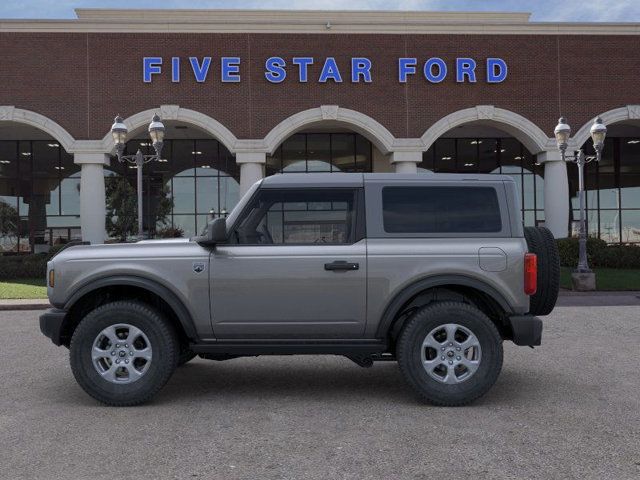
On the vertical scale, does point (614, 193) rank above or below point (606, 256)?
above

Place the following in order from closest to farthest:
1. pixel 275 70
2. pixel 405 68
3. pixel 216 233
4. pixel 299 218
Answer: pixel 216 233
pixel 299 218
pixel 275 70
pixel 405 68

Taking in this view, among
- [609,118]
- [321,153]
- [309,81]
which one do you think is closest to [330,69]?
[309,81]

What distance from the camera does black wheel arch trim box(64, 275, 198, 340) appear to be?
17.8 ft

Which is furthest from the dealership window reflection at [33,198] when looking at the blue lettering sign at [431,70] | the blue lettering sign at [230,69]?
the blue lettering sign at [431,70]

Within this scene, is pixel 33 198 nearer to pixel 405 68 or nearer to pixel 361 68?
pixel 361 68

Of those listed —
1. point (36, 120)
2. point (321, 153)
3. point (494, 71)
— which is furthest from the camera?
point (321, 153)

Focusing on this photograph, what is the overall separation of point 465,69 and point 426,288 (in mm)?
20000

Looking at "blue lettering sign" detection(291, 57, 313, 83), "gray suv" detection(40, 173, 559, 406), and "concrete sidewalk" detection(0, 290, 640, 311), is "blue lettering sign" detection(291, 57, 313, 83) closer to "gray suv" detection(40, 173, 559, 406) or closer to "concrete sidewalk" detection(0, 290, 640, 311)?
"concrete sidewalk" detection(0, 290, 640, 311)

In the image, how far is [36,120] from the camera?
74.2ft

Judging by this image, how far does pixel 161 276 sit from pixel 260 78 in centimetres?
1896

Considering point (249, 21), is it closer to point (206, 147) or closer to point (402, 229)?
point (206, 147)

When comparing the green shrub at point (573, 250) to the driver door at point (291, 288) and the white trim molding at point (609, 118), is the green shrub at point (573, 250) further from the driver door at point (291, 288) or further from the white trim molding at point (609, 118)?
the driver door at point (291, 288)

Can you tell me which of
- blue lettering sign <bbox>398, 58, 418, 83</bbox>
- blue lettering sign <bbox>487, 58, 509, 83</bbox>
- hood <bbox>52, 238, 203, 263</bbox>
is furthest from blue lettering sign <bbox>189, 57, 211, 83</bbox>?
hood <bbox>52, 238, 203, 263</bbox>

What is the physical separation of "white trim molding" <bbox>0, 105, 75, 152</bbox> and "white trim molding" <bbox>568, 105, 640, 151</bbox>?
19.4 meters
